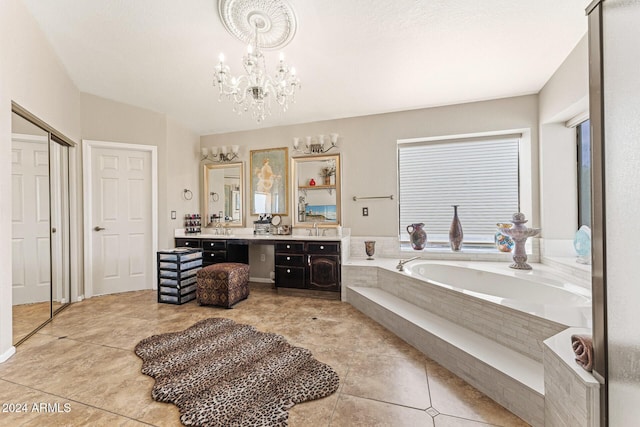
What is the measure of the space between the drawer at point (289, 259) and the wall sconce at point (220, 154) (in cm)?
203

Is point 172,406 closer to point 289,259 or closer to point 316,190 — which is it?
point 289,259

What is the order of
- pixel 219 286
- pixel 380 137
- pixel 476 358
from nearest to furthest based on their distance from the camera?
pixel 476 358
pixel 219 286
pixel 380 137

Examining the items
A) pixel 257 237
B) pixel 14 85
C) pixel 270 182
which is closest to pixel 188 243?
pixel 257 237

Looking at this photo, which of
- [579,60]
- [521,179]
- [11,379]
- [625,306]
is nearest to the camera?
[625,306]

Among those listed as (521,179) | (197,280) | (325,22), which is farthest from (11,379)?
(521,179)

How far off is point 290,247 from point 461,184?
2.59 m

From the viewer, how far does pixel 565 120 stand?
3.00 m

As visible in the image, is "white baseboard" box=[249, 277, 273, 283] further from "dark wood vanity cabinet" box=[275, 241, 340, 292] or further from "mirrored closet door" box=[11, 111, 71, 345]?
"mirrored closet door" box=[11, 111, 71, 345]

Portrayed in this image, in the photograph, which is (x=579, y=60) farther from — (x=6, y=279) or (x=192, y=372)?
(x=6, y=279)

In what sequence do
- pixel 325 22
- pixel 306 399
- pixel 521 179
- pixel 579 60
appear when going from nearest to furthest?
pixel 306 399
pixel 325 22
pixel 579 60
pixel 521 179

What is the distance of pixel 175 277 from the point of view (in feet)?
10.9

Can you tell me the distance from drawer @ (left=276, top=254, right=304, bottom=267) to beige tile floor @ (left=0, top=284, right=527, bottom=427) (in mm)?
822

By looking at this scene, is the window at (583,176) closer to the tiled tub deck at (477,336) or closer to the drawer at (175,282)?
the tiled tub deck at (477,336)

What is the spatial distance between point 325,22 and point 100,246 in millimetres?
4017
